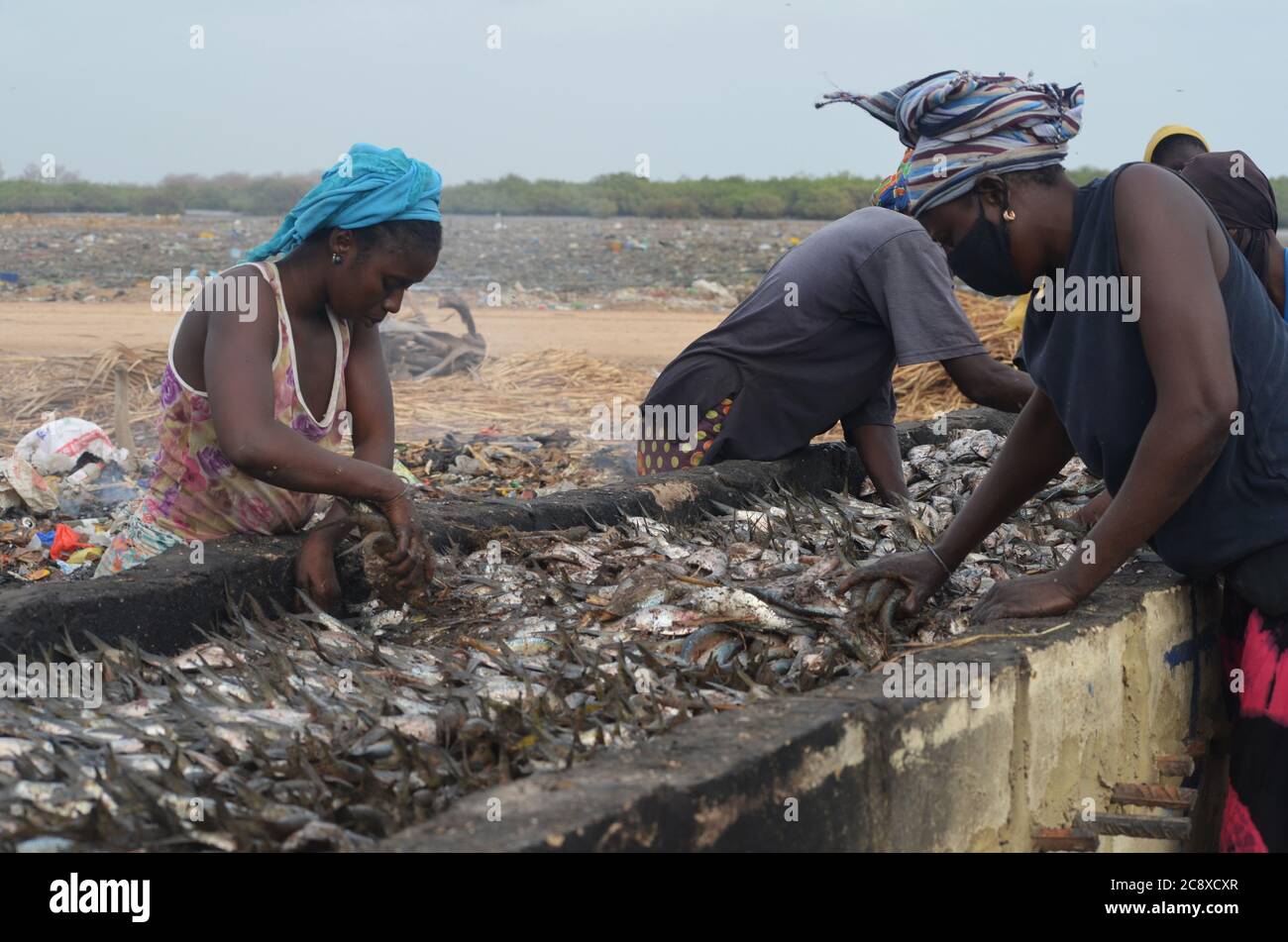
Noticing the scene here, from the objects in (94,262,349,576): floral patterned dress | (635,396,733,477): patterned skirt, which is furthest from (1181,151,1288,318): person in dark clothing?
(94,262,349,576): floral patterned dress

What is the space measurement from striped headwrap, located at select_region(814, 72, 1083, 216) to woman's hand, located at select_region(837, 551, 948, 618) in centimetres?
97

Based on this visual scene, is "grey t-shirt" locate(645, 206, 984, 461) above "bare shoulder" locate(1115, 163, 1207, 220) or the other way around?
the other way around

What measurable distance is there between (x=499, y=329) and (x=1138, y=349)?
610 inches

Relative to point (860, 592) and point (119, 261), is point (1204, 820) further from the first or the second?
point (119, 261)

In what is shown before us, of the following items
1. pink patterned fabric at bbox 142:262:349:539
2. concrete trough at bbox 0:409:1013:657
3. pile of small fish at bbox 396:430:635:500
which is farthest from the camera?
pile of small fish at bbox 396:430:635:500

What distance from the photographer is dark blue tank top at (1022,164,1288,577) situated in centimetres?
292

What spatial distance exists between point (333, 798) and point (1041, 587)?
1.83 metres

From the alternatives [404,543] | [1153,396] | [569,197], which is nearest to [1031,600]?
[1153,396]

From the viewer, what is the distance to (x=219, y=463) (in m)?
3.79

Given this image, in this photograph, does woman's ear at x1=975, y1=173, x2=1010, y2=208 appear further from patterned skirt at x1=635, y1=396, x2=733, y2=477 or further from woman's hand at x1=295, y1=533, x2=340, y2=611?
patterned skirt at x1=635, y1=396, x2=733, y2=477

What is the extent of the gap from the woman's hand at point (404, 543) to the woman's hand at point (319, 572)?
271mm

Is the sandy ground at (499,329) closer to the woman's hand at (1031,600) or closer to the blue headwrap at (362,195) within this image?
the blue headwrap at (362,195)
